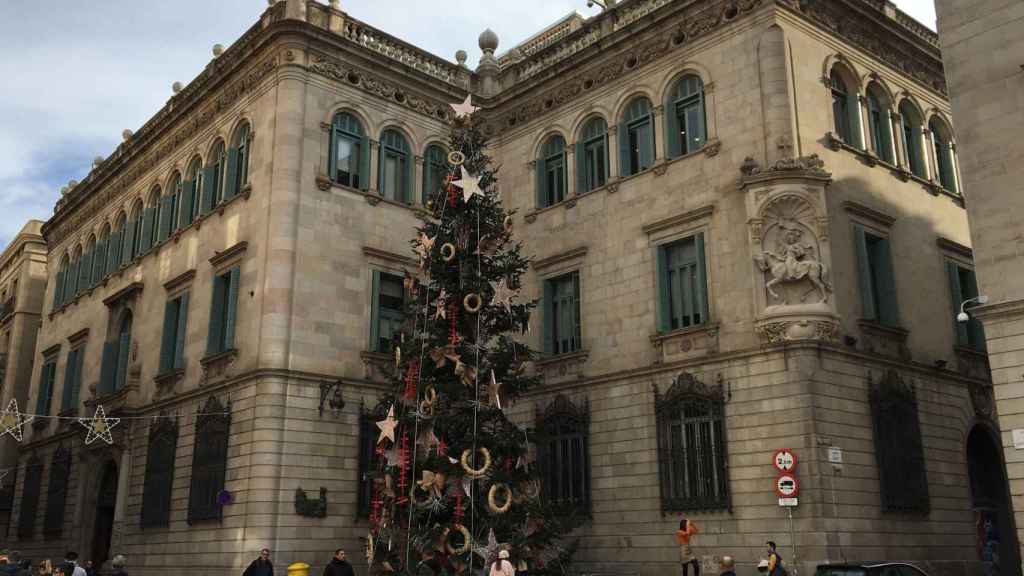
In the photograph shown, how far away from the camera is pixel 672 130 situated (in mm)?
24375

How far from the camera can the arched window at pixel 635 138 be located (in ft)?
82.4

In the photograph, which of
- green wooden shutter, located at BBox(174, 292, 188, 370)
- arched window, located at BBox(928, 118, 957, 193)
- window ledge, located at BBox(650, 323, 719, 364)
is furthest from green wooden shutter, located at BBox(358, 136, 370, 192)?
arched window, located at BBox(928, 118, 957, 193)

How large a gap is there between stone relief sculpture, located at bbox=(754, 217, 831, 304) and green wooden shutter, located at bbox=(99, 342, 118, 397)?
69.9 feet

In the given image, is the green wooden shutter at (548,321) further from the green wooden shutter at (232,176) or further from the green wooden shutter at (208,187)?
the green wooden shutter at (208,187)

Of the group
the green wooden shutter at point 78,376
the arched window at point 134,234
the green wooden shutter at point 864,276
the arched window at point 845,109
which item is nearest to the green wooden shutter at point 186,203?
the arched window at point 134,234

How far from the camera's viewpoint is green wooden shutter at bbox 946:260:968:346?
Answer: 24.4 metres

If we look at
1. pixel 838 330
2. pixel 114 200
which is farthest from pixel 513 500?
pixel 114 200

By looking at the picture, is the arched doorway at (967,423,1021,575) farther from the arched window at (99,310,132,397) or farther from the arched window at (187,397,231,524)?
the arched window at (99,310,132,397)

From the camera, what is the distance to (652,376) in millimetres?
22984

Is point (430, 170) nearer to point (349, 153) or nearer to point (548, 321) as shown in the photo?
point (349, 153)

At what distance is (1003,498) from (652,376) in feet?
32.3

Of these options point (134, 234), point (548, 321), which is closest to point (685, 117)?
point (548, 321)

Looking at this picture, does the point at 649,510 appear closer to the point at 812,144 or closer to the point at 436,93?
the point at 812,144

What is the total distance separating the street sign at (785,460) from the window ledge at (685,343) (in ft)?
9.85
